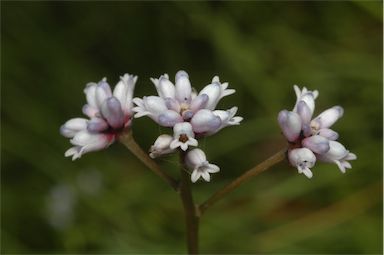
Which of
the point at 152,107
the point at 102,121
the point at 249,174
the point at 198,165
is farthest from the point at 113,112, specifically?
the point at 249,174

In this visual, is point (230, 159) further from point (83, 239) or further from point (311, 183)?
point (83, 239)

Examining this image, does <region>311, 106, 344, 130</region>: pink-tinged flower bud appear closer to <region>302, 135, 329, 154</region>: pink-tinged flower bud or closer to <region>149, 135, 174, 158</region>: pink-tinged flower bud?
Result: <region>302, 135, 329, 154</region>: pink-tinged flower bud

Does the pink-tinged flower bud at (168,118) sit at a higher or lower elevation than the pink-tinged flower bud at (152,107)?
lower

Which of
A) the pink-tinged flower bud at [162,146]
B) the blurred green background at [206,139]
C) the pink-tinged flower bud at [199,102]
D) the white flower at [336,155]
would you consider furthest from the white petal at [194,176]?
the blurred green background at [206,139]

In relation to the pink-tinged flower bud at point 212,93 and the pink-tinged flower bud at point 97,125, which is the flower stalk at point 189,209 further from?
the pink-tinged flower bud at point 97,125

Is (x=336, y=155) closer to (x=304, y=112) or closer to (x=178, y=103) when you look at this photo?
(x=304, y=112)

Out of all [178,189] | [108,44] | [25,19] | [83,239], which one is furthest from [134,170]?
[178,189]

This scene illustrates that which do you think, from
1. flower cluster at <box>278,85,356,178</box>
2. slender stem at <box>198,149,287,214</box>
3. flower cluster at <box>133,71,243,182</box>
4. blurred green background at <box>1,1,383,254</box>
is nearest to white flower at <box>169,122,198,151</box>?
flower cluster at <box>133,71,243,182</box>
